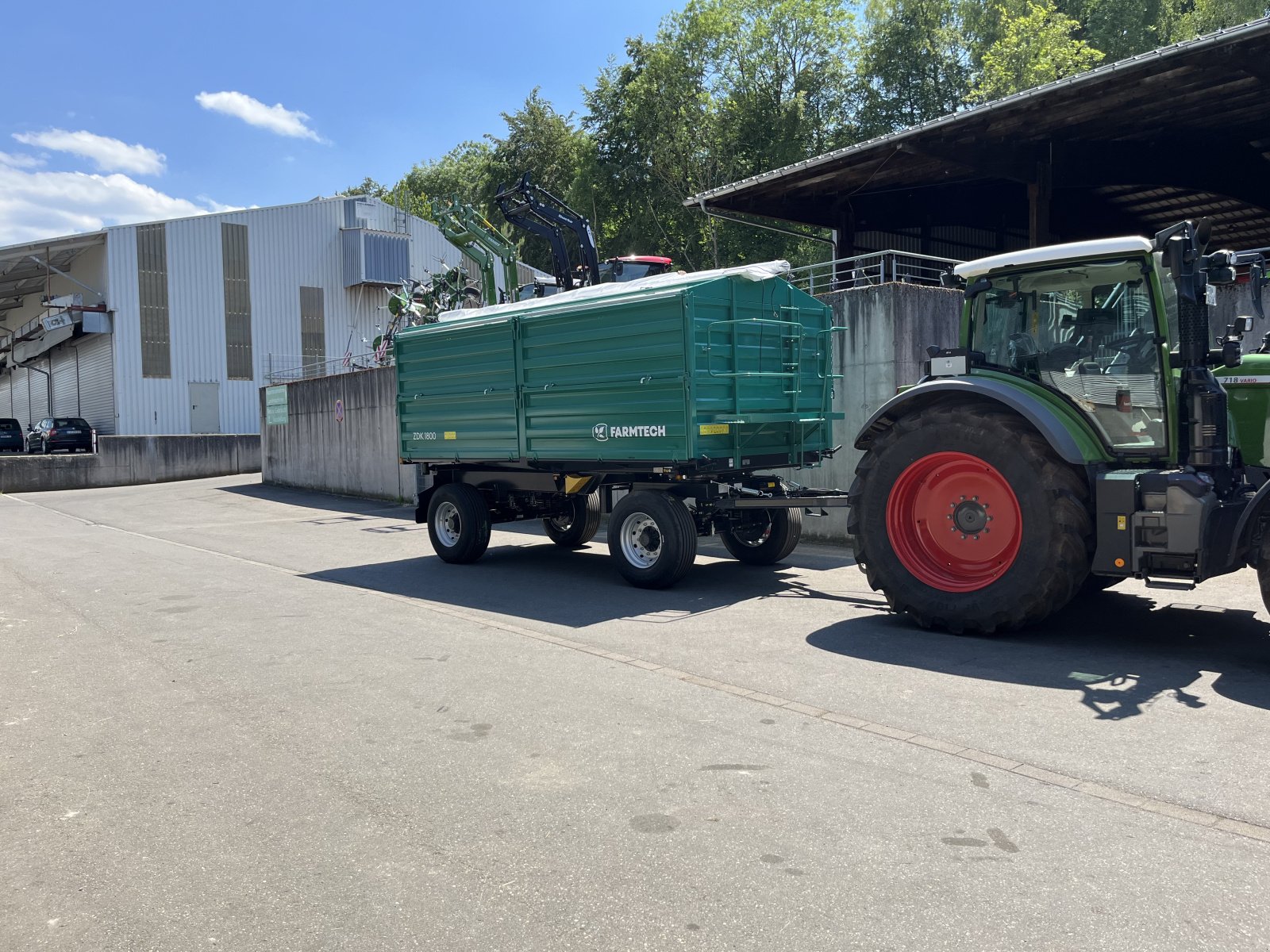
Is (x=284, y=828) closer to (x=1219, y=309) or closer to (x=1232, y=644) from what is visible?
(x=1232, y=644)

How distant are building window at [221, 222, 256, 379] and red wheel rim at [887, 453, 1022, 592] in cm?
3445

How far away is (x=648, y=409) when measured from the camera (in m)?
9.76

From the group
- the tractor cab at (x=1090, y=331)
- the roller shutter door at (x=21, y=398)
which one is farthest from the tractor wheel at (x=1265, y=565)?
the roller shutter door at (x=21, y=398)

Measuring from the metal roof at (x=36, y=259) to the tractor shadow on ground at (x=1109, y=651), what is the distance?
34344 millimetres

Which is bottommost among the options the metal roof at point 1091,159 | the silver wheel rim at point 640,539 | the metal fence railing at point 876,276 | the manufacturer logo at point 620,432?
the silver wheel rim at point 640,539

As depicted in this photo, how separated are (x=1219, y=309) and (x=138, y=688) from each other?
12.3m

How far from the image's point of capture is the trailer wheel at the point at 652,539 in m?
9.69

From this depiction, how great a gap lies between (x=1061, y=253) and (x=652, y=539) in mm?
4577

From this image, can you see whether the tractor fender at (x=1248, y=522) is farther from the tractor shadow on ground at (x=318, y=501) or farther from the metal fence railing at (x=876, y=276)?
the tractor shadow on ground at (x=318, y=501)

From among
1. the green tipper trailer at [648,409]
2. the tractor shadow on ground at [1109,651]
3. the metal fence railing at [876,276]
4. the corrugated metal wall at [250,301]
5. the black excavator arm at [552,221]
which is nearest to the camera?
the tractor shadow on ground at [1109,651]

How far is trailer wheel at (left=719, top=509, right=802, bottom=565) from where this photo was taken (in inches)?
429

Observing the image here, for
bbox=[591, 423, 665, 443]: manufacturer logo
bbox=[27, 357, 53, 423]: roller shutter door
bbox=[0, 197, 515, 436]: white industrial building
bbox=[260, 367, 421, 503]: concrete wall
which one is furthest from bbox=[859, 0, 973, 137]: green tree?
bbox=[27, 357, 53, 423]: roller shutter door

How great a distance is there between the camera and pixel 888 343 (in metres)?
12.8

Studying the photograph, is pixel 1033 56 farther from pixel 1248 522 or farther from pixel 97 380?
pixel 97 380
